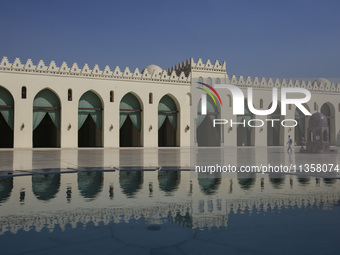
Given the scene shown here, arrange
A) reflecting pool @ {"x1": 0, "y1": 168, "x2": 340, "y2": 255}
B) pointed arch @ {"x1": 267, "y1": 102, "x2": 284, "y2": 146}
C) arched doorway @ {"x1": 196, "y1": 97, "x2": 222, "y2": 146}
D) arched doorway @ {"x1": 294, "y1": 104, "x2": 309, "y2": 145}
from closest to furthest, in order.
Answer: reflecting pool @ {"x1": 0, "y1": 168, "x2": 340, "y2": 255}, arched doorway @ {"x1": 196, "y1": 97, "x2": 222, "y2": 146}, pointed arch @ {"x1": 267, "y1": 102, "x2": 284, "y2": 146}, arched doorway @ {"x1": 294, "y1": 104, "x2": 309, "y2": 145}

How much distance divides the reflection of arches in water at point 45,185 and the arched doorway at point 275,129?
1057 inches

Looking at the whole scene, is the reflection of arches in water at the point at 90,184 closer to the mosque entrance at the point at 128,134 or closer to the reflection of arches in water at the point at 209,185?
the reflection of arches in water at the point at 209,185

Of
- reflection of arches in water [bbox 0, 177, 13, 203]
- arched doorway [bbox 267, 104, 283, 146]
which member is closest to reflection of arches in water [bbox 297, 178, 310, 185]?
reflection of arches in water [bbox 0, 177, 13, 203]

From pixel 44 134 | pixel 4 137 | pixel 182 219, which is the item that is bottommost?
pixel 182 219

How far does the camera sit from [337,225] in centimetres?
446

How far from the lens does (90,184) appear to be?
773cm

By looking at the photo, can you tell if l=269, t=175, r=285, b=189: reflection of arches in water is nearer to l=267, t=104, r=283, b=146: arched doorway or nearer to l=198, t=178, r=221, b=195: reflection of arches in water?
l=198, t=178, r=221, b=195: reflection of arches in water

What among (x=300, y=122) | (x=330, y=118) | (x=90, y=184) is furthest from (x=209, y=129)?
(x=90, y=184)

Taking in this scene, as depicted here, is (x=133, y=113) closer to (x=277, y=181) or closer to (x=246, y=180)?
(x=246, y=180)

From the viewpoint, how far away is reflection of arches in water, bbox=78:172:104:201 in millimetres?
6527

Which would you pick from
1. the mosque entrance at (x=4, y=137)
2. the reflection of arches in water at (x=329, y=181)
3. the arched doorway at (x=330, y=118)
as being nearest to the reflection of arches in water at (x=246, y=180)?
the reflection of arches in water at (x=329, y=181)

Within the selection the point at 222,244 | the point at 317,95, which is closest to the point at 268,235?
Result: the point at 222,244

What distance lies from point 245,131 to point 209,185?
90.0ft

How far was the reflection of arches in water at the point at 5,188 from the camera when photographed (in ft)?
20.1
